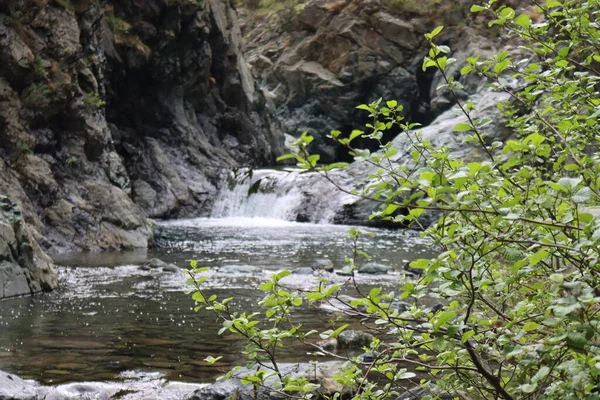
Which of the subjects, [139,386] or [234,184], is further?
[234,184]

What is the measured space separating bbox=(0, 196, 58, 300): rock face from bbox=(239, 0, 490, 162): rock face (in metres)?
27.0

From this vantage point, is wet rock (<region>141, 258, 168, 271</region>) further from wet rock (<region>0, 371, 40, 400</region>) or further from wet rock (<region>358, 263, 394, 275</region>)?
wet rock (<region>0, 371, 40, 400</region>)

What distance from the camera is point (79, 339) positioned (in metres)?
7.00

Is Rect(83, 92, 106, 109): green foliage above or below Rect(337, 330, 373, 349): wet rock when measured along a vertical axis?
above

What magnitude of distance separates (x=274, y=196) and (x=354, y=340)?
1830cm

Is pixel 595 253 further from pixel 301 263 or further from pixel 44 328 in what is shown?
pixel 301 263

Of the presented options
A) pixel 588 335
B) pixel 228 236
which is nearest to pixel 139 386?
pixel 588 335

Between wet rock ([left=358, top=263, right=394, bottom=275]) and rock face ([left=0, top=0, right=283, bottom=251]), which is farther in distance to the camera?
rock face ([left=0, top=0, right=283, bottom=251])

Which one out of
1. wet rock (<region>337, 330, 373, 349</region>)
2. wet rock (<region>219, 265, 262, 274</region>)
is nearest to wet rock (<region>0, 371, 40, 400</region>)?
wet rock (<region>337, 330, 373, 349</region>)

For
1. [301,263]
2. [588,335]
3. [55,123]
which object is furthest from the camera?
[55,123]

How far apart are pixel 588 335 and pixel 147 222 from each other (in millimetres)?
16216

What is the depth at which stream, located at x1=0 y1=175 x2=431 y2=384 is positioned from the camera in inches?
240

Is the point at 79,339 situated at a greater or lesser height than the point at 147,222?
greater

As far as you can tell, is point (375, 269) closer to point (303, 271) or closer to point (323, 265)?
point (323, 265)
